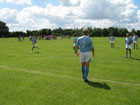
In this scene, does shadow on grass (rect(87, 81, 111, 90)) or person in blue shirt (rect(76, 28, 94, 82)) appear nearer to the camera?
shadow on grass (rect(87, 81, 111, 90))

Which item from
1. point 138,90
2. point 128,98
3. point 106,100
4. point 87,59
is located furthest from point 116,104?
point 87,59

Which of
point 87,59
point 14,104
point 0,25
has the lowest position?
point 14,104

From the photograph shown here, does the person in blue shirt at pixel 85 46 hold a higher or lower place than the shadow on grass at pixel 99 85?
higher

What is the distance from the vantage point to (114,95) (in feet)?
17.3

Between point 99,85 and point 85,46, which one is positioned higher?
point 85,46

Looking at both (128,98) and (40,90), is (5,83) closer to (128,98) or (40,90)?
(40,90)

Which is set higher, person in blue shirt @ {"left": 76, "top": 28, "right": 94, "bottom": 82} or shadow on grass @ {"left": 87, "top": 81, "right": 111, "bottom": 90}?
person in blue shirt @ {"left": 76, "top": 28, "right": 94, "bottom": 82}

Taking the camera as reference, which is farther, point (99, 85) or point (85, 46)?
point (85, 46)

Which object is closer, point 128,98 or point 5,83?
point 128,98

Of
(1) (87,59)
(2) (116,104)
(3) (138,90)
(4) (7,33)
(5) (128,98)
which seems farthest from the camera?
(4) (7,33)

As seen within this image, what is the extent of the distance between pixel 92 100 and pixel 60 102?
42.9 inches

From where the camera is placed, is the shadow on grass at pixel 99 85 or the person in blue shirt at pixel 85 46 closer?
the shadow on grass at pixel 99 85

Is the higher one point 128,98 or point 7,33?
point 7,33

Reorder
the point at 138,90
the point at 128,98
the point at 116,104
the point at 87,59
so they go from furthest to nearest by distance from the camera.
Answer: the point at 87,59, the point at 138,90, the point at 128,98, the point at 116,104
